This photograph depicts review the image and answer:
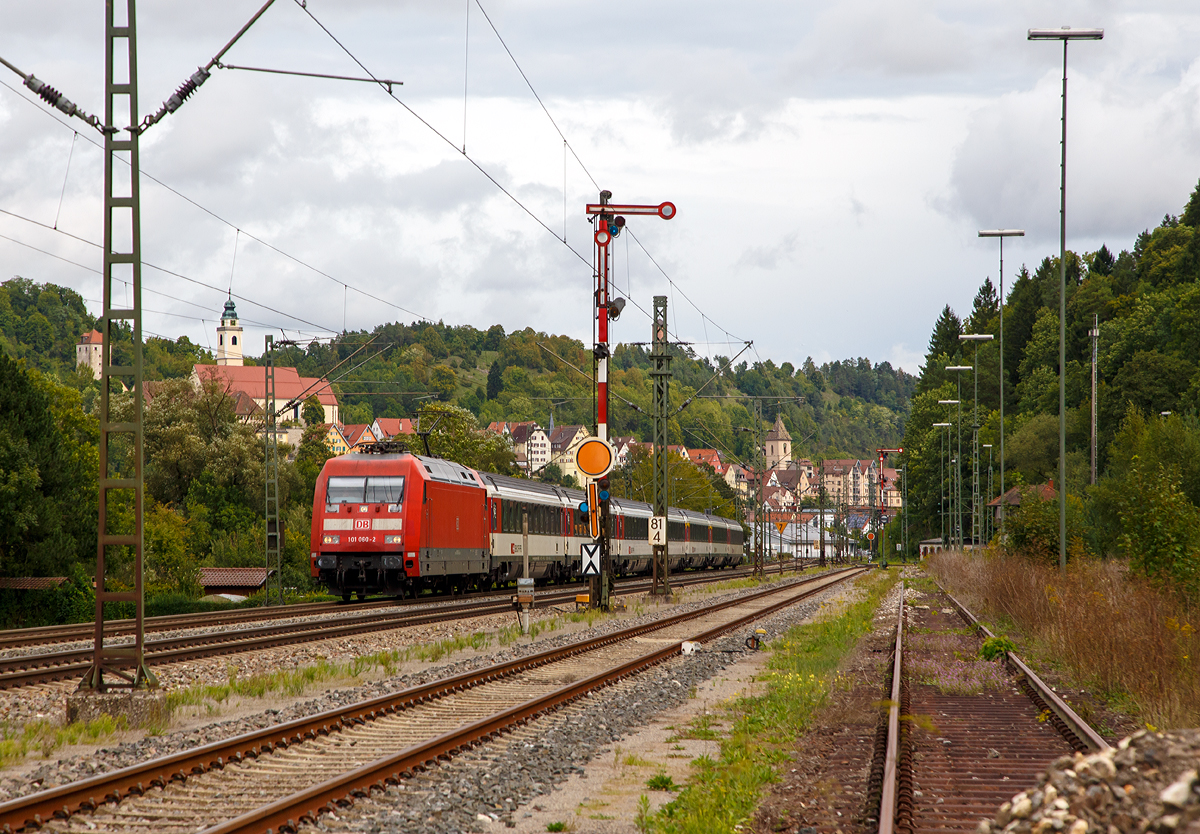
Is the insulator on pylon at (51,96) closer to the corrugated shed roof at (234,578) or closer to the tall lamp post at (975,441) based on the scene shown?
the tall lamp post at (975,441)

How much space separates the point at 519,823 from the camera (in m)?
7.67

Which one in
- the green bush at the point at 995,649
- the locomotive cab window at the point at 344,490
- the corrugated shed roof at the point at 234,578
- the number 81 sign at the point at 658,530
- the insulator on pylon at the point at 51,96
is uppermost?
the insulator on pylon at the point at 51,96

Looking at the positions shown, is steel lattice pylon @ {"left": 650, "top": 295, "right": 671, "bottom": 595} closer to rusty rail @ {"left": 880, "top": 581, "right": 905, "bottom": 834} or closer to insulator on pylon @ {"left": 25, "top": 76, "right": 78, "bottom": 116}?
rusty rail @ {"left": 880, "top": 581, "right": 905, "bottom": 834}

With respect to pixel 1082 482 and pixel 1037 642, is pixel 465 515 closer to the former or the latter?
pixel 1037 642

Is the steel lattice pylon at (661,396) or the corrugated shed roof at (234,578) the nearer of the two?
the steel lattice pylon at (661,396)

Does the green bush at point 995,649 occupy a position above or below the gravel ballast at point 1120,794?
below

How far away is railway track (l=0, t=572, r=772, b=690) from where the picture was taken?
14.5 meters

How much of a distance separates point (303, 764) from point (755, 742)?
13.6 ft

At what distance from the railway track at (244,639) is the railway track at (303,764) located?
4696 millimetres

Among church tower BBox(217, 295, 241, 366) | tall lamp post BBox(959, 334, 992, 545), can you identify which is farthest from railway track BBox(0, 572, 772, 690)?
church tower BBox(217, 295, 241, 366)

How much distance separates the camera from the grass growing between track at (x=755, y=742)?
764 centimetres

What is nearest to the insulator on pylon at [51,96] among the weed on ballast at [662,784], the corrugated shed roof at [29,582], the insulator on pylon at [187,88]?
the insulator on pylon at [187,88]

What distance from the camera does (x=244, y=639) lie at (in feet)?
62.9

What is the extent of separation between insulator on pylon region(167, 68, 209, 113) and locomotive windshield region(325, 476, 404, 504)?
17.1 meters
